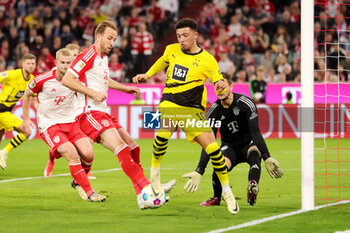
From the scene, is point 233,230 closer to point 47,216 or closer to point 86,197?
point 47,216

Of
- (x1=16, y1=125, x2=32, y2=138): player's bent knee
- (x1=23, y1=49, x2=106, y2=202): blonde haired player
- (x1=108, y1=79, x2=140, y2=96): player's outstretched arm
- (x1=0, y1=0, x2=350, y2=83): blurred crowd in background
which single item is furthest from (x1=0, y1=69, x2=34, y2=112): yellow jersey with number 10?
(x1=0, y1=0, x2=350, y2=83): blurred crowd in background

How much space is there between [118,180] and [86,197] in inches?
92.7

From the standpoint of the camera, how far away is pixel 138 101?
21438 mm

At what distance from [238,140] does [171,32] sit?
55.2 feet

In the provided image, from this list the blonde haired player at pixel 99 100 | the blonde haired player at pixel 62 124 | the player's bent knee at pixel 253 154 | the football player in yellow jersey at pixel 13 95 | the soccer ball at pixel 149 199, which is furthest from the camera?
Result: the football player in yellow jersey at pixel 13 95

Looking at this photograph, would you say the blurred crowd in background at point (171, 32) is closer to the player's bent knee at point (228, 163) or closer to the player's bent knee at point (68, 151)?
the player's bent knee at point (68, 151)

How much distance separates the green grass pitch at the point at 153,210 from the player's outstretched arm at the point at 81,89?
1291mm

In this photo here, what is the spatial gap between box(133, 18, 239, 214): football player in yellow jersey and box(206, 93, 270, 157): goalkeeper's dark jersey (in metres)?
0.54

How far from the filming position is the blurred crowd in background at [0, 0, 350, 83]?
75.2 ft

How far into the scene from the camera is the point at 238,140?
909cm

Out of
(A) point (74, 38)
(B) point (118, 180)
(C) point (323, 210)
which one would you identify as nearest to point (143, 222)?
(C) point (323, 210)

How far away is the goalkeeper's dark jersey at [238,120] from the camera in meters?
8.64

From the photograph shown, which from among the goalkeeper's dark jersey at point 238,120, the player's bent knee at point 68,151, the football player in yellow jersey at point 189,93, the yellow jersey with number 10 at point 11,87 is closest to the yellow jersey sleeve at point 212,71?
the football player in yellow jersey at point 189,93

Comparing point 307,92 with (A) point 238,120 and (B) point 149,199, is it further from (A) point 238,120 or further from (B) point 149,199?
(B) point 149,199
